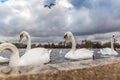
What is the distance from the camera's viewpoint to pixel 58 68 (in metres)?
7.00

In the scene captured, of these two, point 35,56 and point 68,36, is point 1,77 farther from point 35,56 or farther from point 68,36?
point 68,36

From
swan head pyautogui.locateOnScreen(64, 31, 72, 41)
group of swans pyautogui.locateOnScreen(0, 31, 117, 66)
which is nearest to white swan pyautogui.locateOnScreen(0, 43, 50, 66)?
group of swans pyautogui.locateOnScreen(0, 31, 117, 66)

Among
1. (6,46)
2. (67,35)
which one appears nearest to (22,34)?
(67,35)

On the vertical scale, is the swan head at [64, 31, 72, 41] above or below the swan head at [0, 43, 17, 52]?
above

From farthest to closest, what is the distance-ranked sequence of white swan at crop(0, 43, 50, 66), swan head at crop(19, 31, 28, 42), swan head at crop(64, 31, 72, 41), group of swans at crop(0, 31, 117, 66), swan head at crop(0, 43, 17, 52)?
swan head at crop(64, 31, 72, 41)
swan head at crop(19, 31, 28, 42)
white swan at crop(0, 43, 50, 66)
group of swans at crop(0, 31, 117, 66)
swan head at crop(0, 43, 17, 52)

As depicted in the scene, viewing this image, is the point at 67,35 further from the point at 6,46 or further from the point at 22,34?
the point at 6,46

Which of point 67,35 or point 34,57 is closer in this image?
point 34,57

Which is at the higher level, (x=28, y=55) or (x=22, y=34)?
(x=22, y=34)

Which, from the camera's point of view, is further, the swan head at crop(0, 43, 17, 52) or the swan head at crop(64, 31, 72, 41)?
the swan head at crop(64, 31, 72, 41)

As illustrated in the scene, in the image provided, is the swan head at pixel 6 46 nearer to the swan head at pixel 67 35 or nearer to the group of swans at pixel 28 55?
the group of swans at pixel 28 55

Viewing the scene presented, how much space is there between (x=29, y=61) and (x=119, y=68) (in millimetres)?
8383

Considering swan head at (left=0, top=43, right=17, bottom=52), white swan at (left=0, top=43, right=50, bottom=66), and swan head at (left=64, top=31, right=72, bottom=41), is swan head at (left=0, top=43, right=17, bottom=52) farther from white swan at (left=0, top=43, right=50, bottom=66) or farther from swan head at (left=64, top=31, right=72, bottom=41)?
swan head at (left=64, top=31, right=72, bottom=41)

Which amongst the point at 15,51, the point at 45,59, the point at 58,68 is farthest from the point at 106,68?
the point at 45,59

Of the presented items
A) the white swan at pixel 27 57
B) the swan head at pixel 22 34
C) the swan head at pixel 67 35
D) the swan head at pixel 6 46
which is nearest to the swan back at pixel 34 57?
the white swan at pixel 27 57
